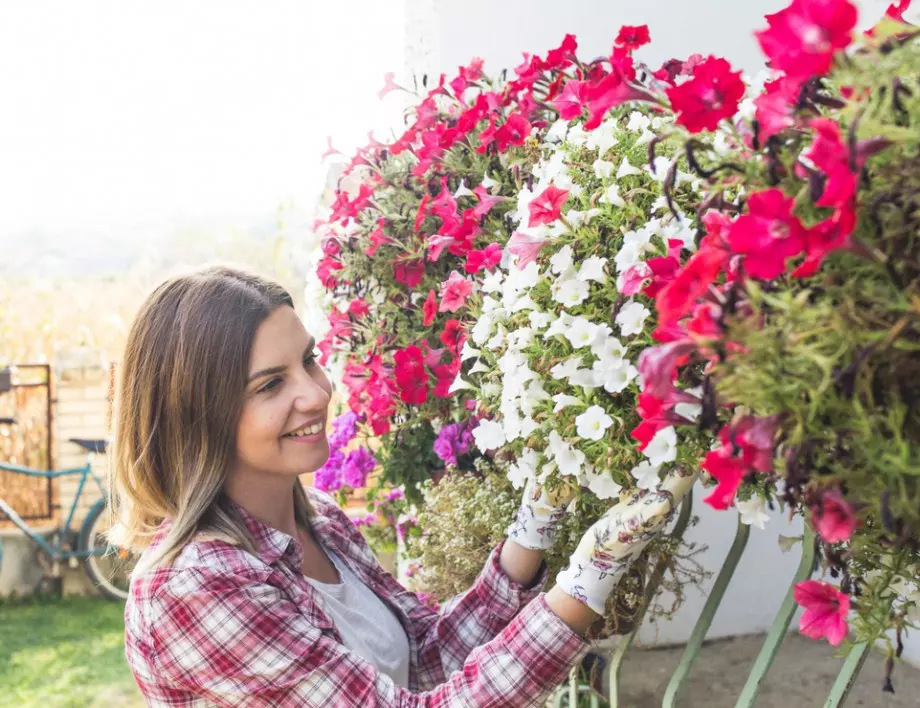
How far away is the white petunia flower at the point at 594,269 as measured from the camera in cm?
108

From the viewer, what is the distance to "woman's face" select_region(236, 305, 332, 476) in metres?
1.47

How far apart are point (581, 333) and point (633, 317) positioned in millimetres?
72

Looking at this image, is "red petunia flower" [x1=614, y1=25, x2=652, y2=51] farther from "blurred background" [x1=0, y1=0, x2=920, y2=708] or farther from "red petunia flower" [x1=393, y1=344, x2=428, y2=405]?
"blurred background" [x1=0, y1=0, x2=920, y2=708]

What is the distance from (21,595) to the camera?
5.09m

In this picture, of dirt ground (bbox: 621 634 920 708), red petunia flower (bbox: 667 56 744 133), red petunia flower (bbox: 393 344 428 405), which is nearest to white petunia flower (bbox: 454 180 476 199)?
red petunia flower (bbox: 393 344 428 405)

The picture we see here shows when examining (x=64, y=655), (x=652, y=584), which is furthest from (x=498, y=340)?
(x=64, y=655)

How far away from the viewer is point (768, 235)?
0.63 m

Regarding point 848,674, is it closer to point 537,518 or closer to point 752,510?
point 752,510

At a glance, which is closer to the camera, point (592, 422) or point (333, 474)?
point (592, 422)

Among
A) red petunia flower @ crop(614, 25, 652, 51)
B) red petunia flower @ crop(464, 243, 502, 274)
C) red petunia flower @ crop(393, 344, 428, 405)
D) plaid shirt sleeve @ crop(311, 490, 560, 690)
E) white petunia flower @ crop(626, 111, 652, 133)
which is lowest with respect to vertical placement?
plaid shirt sleeve @ crop(311, 490, 560, 690)

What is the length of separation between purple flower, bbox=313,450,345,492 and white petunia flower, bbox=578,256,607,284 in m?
1.33

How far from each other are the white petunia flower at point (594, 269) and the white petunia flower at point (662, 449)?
21 centimetres

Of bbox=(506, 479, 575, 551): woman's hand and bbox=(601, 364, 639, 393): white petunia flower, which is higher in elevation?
bbox=(601, 364, 639, 393): white petunia flower

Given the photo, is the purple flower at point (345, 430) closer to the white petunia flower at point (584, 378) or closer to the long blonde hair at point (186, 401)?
the long blonde hair at point (186, 401)
